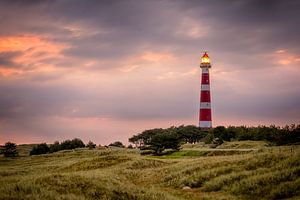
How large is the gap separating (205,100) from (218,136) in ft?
53.7

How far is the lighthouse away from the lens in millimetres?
93750

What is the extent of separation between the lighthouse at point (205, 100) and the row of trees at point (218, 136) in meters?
3.60

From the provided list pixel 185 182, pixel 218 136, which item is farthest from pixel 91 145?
pixel 185 182

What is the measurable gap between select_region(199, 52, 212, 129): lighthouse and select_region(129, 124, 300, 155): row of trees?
360 cm

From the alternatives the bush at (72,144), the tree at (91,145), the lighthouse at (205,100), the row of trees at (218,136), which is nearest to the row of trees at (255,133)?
the row of trees at (218,136)

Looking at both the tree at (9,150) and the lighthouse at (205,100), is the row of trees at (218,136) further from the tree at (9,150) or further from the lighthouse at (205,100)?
the tree at (9,150)

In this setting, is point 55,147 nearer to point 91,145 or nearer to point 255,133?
point 91,145

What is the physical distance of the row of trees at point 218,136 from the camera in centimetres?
5978

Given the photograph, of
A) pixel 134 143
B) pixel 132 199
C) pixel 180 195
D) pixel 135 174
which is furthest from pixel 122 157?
pixel 134 143

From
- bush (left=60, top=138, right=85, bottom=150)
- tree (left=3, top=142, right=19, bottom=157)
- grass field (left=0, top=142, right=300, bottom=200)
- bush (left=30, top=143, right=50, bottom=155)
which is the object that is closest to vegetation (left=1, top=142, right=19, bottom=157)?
tree (left=3, top=142, right=19, bottom=157)

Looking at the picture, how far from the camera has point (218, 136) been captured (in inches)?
3105

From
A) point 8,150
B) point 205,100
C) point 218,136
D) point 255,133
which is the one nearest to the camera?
point 255,133

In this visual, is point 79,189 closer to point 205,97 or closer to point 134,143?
point 205,97

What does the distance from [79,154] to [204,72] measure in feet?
129
